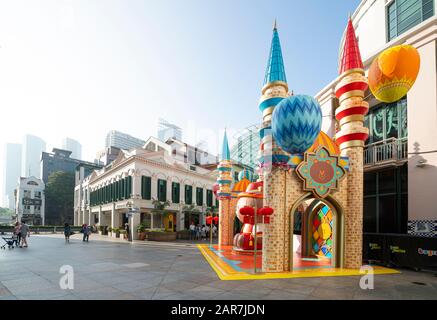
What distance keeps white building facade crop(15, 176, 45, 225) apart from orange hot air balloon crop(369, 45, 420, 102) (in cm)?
7353

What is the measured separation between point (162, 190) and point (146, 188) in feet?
7.23

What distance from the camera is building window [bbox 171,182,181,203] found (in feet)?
102

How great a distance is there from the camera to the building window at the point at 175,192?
31.1 m

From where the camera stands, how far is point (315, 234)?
14.8m

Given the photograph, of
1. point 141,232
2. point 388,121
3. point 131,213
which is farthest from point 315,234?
point 141,232

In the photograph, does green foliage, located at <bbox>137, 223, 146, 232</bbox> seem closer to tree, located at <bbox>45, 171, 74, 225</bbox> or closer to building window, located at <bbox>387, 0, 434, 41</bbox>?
building window, located at <bbox>387, 0, 434, 41</bbox>

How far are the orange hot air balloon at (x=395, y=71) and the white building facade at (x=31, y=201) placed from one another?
2895 inches

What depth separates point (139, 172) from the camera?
27453 mm

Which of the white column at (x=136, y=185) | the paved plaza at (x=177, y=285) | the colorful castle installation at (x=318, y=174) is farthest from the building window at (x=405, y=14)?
the white column at (x=136, y=185)

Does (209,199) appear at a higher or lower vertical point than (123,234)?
higher

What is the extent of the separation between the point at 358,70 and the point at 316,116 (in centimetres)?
504

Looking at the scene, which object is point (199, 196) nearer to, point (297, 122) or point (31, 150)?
point (297, 122)

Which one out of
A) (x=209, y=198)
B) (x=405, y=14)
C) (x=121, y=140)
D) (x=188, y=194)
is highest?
(x=121, y=140)

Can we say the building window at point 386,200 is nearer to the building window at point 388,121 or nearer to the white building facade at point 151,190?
the building window at point 388,121
